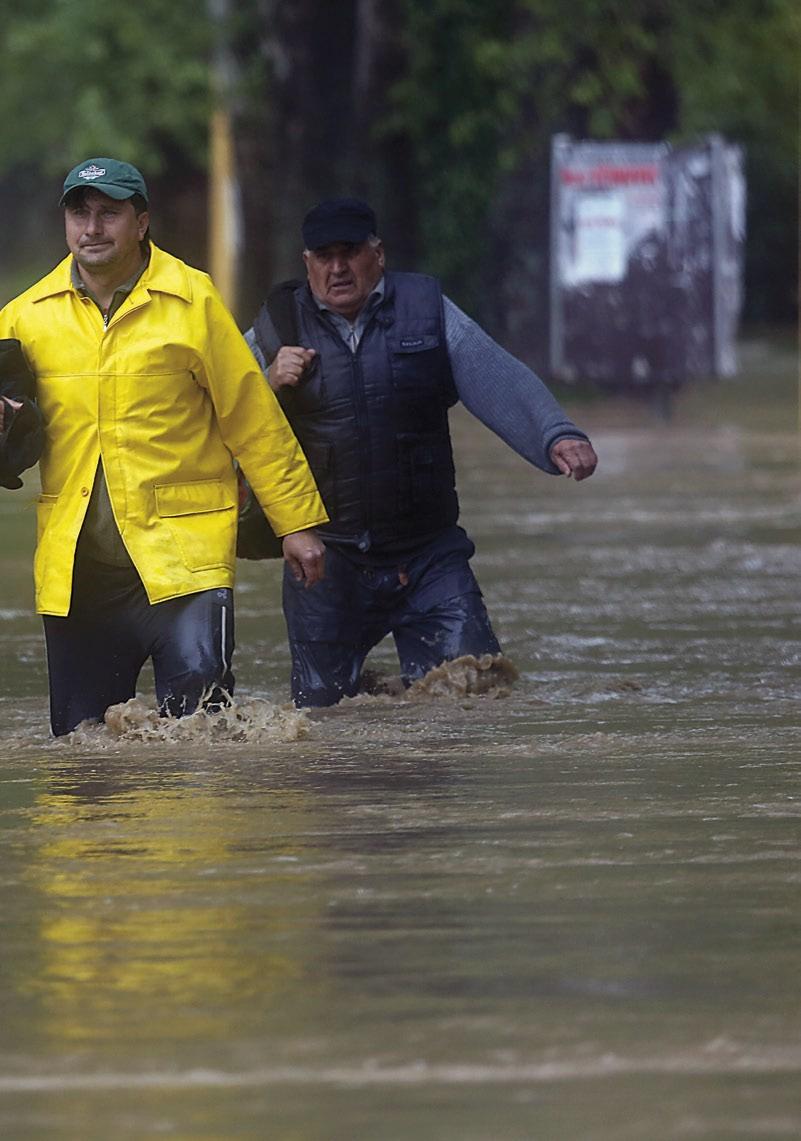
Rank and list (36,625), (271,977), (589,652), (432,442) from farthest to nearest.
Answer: (36,625), (589,652), (432,442), (271,977)

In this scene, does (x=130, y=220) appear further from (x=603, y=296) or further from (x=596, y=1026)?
(x=603, y=296)

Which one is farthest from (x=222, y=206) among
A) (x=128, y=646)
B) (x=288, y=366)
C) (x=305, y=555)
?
(x=305, y=555)

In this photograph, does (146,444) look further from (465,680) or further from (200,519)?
(465,680)

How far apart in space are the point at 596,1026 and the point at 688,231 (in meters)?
21.1

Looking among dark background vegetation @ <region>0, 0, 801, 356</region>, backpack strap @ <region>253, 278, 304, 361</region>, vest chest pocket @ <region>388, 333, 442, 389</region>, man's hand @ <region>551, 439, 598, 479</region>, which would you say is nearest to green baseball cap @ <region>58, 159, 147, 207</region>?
backpack strap @ <region>253, 278, 304, 361</region>

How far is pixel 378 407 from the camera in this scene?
9242 mm

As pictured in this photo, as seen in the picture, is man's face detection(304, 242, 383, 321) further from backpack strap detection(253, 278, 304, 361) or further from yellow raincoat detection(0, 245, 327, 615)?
yellow raincoat detection(0, 245, 327, 615)

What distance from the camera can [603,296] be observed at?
25.9 meters

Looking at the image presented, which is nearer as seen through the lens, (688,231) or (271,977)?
(271,977)

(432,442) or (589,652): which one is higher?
(432,442)

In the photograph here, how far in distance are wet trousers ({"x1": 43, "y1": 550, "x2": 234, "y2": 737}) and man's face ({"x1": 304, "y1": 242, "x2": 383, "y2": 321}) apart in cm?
125

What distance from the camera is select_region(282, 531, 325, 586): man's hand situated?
8.38m

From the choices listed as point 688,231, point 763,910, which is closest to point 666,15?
point 688,231

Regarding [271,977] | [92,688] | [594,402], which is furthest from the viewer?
[594,402]
